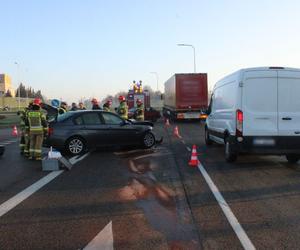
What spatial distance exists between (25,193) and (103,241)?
3.26 meters

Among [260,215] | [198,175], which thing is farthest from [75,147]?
[260,215]

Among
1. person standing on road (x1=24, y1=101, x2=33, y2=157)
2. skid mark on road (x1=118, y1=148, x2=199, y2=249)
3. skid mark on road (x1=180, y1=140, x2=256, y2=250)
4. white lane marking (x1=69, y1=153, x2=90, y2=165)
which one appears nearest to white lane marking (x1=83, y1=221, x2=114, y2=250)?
skid mark on road (x1=118, y1=148, x2=199, y2=249)

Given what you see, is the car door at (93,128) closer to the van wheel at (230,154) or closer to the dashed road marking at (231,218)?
the van wheel at (230,154)

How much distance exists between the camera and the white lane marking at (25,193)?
705cm

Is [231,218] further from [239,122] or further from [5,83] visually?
[5,83]

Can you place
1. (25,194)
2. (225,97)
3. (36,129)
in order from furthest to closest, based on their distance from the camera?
(36,129) < (225,97) < (25,194)

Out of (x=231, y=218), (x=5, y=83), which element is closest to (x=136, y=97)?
(x=231, y=218)

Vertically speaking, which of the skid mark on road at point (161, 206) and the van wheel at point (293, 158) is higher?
the van wheel at point (293, 158)

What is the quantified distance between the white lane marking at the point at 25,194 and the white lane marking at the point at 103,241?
189 centimetres

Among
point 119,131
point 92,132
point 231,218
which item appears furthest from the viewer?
point 119,131

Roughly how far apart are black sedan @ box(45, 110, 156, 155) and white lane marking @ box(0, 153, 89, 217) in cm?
304

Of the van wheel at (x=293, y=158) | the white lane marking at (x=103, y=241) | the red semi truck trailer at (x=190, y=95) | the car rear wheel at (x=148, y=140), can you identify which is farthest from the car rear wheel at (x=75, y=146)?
the red semi truck trailer at (x=190, y=95)

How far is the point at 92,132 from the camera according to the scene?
13961 mm

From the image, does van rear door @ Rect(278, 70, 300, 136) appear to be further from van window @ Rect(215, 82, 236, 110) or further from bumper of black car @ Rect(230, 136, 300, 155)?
van window @ Rect(215, 82, 236, 110)
